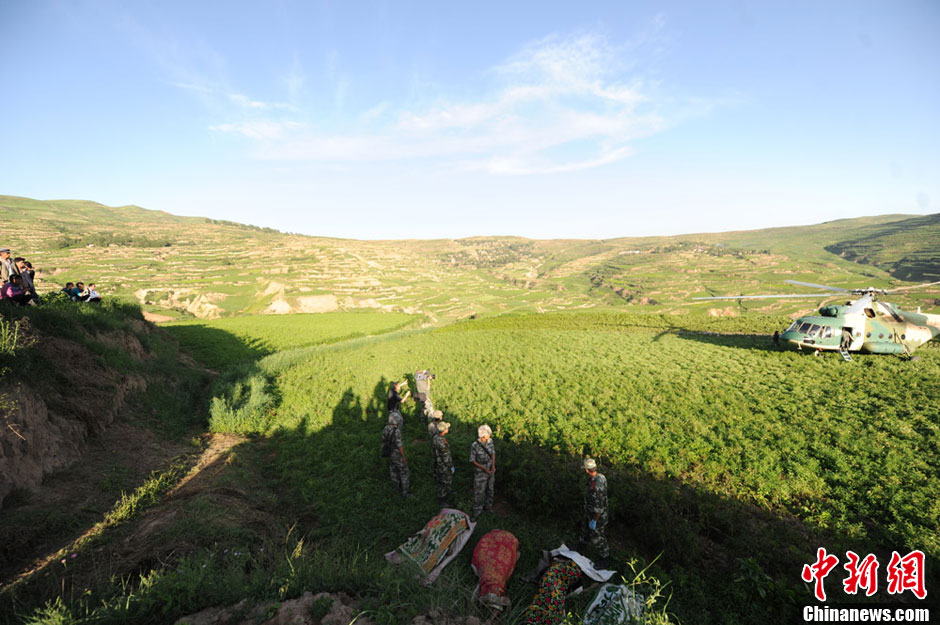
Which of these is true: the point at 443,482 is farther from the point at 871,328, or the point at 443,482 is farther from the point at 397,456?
the point at 871,328

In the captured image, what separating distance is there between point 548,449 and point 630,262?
15912cm

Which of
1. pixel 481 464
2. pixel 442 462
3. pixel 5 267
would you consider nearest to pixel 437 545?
pixel 481 464

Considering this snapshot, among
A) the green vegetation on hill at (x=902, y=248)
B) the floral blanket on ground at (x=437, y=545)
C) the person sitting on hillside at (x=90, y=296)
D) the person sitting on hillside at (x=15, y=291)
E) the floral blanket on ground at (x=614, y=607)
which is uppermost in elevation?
the green vegetation on hill at (x=902, y=248)

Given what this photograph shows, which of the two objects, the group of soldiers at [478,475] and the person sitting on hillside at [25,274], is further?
the person sitting on hillside at [25,274]

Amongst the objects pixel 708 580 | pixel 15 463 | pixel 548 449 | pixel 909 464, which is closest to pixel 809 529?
pixel 708 580

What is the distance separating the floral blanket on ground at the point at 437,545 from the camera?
6961 mm

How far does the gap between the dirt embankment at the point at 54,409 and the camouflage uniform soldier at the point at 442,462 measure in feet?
30.5

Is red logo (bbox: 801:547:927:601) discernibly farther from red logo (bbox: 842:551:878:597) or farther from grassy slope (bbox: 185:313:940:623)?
grassy slope (bbox: 185:313:940:623)

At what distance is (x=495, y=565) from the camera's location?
6.47 m

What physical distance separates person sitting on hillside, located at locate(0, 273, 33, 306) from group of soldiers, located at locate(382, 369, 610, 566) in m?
13.8

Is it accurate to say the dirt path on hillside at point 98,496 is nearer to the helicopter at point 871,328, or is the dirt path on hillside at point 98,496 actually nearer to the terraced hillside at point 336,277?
the helicopter at point 871,328

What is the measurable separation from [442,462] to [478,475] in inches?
46.4

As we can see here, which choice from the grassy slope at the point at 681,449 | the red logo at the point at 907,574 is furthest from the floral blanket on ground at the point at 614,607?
the red logo at the point at 907,574

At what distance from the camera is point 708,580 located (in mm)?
7008
